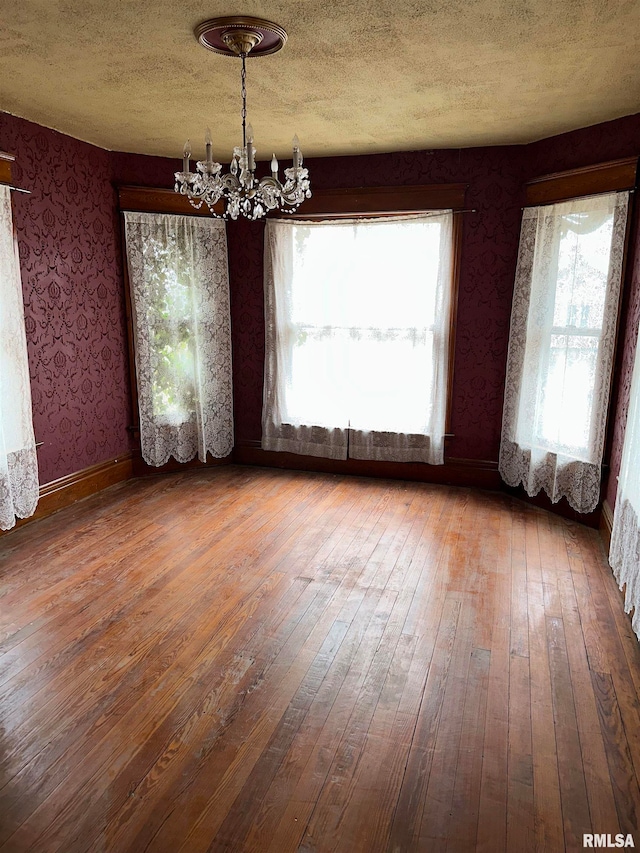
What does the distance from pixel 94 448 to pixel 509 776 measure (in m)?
3.70

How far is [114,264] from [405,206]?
2.32 m

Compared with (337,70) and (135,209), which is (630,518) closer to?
(337,70)

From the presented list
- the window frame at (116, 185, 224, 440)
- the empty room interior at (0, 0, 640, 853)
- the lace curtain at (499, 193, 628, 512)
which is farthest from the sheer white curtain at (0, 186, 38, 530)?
the lace curtain at (499, 193, 628, 512)

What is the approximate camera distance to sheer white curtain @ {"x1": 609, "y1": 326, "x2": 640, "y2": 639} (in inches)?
107

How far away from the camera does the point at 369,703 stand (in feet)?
7.43

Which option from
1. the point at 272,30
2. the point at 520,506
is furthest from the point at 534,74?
the point at 520,506

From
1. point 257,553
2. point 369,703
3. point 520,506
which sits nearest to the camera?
point 369,703

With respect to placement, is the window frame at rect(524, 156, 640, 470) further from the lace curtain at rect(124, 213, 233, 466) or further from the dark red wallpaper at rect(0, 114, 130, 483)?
the dark red wallpaper at rect(0, 114, 130, 483)

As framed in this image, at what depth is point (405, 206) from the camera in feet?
15.1

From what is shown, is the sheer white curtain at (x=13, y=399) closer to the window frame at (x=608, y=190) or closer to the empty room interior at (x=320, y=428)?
the empty room interior at (x=320, y=428)

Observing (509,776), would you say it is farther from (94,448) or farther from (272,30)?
(94,448)

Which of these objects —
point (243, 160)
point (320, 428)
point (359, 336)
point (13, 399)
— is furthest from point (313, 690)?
point (359, 336)

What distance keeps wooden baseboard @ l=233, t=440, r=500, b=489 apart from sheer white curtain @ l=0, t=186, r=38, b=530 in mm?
2046

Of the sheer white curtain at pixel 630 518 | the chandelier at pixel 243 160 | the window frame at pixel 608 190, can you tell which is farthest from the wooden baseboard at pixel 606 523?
the chandelier at pixel 243 160
